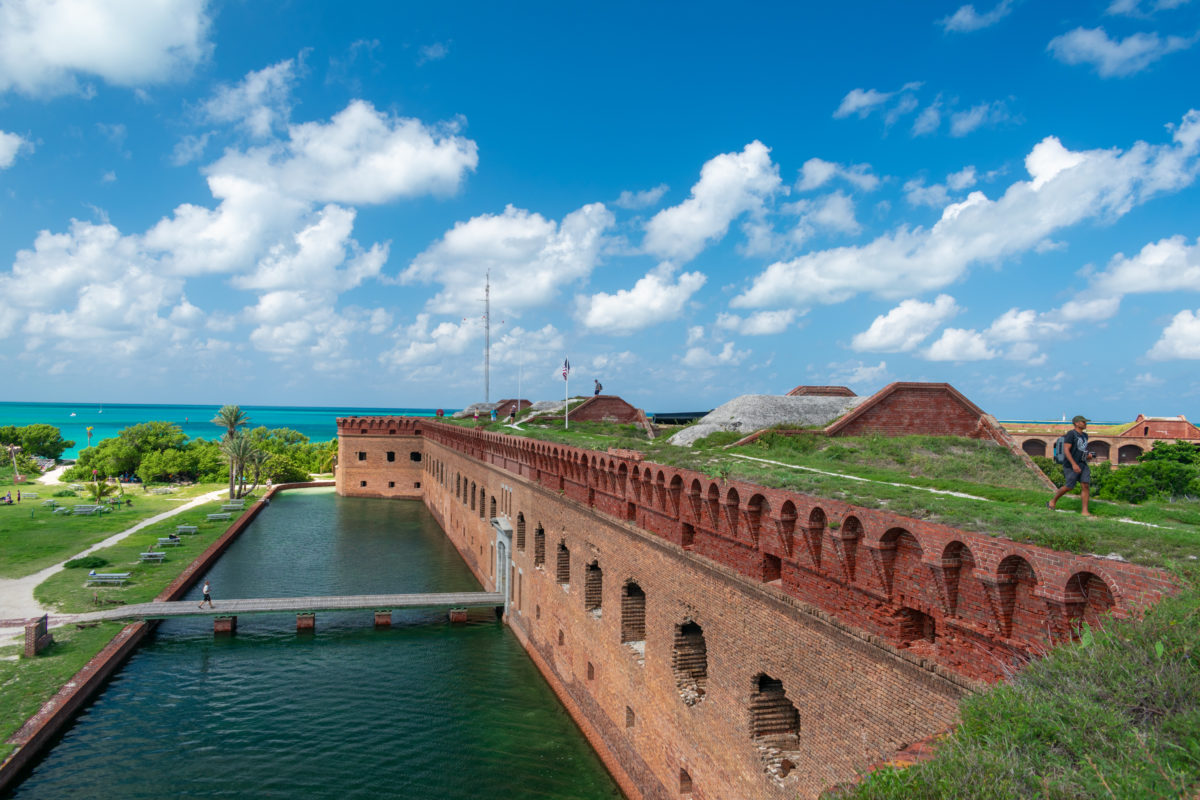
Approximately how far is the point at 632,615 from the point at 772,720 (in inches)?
186

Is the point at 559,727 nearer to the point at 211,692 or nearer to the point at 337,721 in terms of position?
the point at 337,721

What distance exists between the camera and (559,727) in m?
15.8

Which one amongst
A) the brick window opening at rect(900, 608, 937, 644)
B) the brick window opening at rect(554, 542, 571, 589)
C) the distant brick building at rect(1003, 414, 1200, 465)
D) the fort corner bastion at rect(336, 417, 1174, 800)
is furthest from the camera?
the distant brick building at rect(1003, 414, 1200, 465)

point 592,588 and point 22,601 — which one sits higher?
point 592,588

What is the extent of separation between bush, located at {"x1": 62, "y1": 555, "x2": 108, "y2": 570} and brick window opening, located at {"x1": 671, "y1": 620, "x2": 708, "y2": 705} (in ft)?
85.3

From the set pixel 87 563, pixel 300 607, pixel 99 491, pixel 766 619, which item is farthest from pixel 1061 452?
pixel 99 491

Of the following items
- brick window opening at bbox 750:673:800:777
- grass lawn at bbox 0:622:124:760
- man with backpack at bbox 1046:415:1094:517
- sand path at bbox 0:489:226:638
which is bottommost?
grass lawn at bbox 0:622:124:760

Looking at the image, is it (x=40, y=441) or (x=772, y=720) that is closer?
(x=772, y=720)

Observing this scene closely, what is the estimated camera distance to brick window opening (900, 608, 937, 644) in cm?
675

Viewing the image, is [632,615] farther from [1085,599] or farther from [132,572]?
[132,572]

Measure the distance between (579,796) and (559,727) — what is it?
284 centimetres

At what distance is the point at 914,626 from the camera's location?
6797mm

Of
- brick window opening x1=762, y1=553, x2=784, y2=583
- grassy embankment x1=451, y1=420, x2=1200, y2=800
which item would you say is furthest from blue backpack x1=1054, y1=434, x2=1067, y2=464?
brick window opening x1=762, y1=553, x2=784, y2=583

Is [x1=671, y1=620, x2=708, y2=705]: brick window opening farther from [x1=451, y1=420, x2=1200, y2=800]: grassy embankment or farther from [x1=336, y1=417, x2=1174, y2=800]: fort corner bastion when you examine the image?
[x1=451, y1=420, x2=1200, y2=800]: grassy embankment
